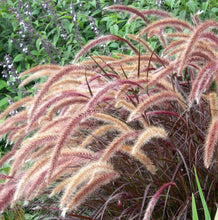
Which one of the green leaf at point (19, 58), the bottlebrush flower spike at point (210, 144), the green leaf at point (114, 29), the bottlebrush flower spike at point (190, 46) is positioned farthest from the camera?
the green leaf at point (19, 58)

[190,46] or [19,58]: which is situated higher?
[190,46]

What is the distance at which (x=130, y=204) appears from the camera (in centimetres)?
238

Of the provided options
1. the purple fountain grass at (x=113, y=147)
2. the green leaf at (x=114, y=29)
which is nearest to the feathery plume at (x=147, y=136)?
the purple fountain grass at (x=113, y=147)

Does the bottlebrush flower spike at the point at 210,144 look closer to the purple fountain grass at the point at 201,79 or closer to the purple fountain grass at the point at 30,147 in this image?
the purple fountain grass at the point at 201,79

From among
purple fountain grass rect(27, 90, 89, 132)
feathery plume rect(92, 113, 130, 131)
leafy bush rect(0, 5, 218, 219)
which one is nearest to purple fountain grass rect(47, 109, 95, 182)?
leafy bush rect(0, 5, 218, 219)

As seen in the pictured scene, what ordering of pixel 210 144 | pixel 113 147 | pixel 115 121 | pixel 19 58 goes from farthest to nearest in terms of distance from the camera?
pixel 19 58 → pixel 115 121 → pixel 113 147 → pixel 210 144

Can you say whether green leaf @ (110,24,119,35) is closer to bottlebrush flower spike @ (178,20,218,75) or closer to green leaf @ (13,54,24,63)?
green leaf @ (13,54,24,63)

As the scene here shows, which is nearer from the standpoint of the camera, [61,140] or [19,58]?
[61,140]

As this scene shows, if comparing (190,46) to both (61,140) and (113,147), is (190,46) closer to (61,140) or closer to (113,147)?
(113,147)

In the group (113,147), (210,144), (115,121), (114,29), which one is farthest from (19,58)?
(210,144)

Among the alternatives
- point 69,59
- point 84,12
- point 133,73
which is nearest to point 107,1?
point 84,12

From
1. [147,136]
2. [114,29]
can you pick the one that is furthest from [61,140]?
[114,29]

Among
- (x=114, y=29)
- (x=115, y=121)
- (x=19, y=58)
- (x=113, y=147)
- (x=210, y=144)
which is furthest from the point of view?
(x=19, y=58)

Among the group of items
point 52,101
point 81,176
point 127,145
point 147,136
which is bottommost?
point 127,145
